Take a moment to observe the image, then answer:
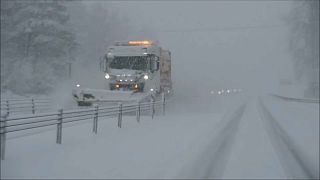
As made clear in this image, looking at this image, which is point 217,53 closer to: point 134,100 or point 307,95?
point 307,95

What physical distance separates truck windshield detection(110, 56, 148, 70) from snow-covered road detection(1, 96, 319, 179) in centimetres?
971

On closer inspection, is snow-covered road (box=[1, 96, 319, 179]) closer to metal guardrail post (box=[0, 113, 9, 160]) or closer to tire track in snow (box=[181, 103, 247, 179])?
tire track in snow (box=[181, 103, 247, 179])

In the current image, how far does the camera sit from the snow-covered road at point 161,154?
31.8ft

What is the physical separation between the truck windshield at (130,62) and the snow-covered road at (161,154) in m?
9.71

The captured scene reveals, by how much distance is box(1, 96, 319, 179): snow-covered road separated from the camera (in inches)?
382

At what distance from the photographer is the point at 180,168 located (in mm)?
10195

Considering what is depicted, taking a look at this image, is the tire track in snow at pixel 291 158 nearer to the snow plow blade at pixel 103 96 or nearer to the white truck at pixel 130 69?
the snow plow blade at pixel 103 96

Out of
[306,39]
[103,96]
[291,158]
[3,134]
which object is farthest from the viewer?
[306,39]

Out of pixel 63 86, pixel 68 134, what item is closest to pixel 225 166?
pixel 68 134

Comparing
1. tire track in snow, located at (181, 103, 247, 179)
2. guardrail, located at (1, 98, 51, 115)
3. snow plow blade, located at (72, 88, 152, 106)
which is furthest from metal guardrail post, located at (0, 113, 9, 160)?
snow plow blade, located at (72, 88, 152, 106)

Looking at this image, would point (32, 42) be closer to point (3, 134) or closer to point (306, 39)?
point (306, 39)

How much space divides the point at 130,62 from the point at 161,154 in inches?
620

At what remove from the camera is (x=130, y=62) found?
27.5m

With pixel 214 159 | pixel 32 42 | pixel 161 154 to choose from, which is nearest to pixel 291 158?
pixel 214 159
